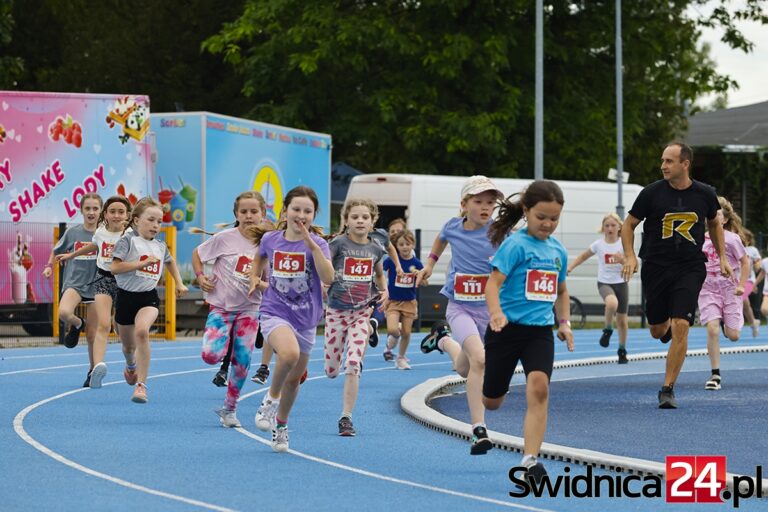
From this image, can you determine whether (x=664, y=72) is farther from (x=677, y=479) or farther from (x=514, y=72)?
(x=677, y=479)

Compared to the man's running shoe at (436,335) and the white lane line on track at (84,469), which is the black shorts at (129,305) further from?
the man's running shoe at (436,335)

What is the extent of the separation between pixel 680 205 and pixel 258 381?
4601mm

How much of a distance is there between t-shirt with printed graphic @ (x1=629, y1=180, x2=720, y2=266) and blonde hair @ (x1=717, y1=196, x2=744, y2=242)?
7.97 ft

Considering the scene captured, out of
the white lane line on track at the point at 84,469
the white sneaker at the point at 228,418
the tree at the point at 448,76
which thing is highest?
the tree at the point at 448,76

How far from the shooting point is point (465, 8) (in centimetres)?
3659

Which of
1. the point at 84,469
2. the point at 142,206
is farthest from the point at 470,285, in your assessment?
the point at 142,206

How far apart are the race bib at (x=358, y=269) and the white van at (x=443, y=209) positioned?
1562 centimetres

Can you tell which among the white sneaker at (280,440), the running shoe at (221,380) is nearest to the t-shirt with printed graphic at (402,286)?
the running shoe at (221,380)

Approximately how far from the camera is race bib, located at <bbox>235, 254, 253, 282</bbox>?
41.1 feet

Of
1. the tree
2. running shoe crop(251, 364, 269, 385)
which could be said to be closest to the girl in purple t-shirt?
running shoe crop(251, 364, 269, 385)

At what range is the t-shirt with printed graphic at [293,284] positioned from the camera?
1066 cm

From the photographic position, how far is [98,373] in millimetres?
14656

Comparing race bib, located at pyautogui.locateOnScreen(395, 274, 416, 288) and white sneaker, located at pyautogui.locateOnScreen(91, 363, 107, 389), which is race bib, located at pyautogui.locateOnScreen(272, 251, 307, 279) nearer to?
white sneaker, located at pyautogui.locateOnScreen(91, 363, 107, 389)

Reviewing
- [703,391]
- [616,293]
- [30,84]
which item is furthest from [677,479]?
[30,84]
